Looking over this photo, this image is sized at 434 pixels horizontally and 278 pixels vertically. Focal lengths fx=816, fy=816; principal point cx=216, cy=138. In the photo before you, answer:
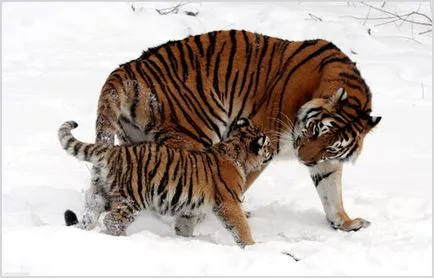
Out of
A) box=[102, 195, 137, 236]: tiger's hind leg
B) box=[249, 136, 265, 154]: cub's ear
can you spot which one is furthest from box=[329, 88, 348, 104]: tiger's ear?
box=[102, 195, 137, 236]: tiger's hind leg

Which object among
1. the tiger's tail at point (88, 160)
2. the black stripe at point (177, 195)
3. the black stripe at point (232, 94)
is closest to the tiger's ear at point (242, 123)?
the black stripe at point (232, 94)

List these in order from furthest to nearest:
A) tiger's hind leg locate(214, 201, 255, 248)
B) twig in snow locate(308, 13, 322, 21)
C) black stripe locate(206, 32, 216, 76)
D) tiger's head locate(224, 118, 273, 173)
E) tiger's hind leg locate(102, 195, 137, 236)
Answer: twig in snow locate(308, 13, 322, 21), black stripe locate(206, 32, 216, 76), tiger's head locate(224, 118, 273, 173), tiger's hind leg locate(214, 201, 255, 248), tiger's hind leg locate(102, 195, 137, 236)

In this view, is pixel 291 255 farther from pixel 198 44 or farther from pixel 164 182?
pixel 198 44

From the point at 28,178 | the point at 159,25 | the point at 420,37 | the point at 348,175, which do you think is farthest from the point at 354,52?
the point at 28,178

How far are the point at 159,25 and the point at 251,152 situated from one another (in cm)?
529

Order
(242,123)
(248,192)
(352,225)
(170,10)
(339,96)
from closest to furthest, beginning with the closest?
(339,96), (242,123), (352,225), (248,192), (170,10)

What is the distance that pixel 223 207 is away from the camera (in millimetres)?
5320

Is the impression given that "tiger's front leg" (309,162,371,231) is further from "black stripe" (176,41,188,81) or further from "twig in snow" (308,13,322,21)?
"twig in snow" (308,13,322,21)

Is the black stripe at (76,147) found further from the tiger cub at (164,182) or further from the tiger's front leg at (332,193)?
the tiger's front leg at (332,193)

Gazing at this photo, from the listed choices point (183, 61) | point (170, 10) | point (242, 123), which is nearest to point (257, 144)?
point (242, 123)

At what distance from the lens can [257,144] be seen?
225 inches

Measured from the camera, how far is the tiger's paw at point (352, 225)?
19.6 ft

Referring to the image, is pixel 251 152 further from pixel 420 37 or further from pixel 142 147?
pixel 420 37

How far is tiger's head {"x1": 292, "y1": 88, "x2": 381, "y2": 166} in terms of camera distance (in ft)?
18.3
